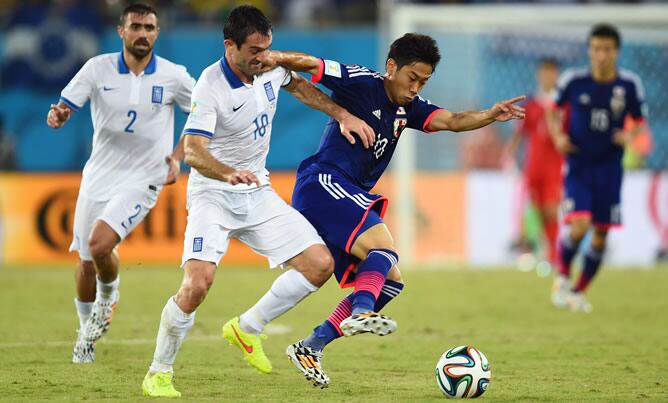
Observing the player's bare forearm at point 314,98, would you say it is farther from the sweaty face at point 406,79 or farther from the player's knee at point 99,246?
the player's knee at point 99,246

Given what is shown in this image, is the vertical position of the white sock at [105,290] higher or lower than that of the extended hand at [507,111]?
lower

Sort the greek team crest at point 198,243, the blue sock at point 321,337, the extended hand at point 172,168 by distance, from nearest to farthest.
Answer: the greek team crest at point 198,243, the blue sock at point 321,337, the extended hand at point 172,168

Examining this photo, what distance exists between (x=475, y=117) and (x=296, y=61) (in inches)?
47.4

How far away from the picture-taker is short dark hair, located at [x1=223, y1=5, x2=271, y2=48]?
6816 mm

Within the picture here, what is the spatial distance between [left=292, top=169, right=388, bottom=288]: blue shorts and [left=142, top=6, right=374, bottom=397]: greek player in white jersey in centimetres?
15

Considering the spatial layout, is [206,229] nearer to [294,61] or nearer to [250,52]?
[250,52]

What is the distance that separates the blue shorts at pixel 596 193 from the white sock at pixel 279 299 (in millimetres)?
5672

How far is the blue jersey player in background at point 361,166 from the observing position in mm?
7082

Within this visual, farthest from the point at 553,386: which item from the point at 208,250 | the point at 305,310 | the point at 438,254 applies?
the point at 438,254

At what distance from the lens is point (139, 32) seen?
328 inches

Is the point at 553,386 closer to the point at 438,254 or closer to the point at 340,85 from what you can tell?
the point at 340,85

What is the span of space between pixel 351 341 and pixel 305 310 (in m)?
2.42

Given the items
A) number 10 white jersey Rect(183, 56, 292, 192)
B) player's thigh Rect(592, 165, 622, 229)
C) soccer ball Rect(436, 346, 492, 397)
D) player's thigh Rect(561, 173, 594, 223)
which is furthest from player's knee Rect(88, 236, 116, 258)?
player's thigh Rect(592, 165, 622, 229)

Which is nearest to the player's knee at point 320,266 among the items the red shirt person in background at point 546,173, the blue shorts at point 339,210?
the blue shorts at point 339,210
